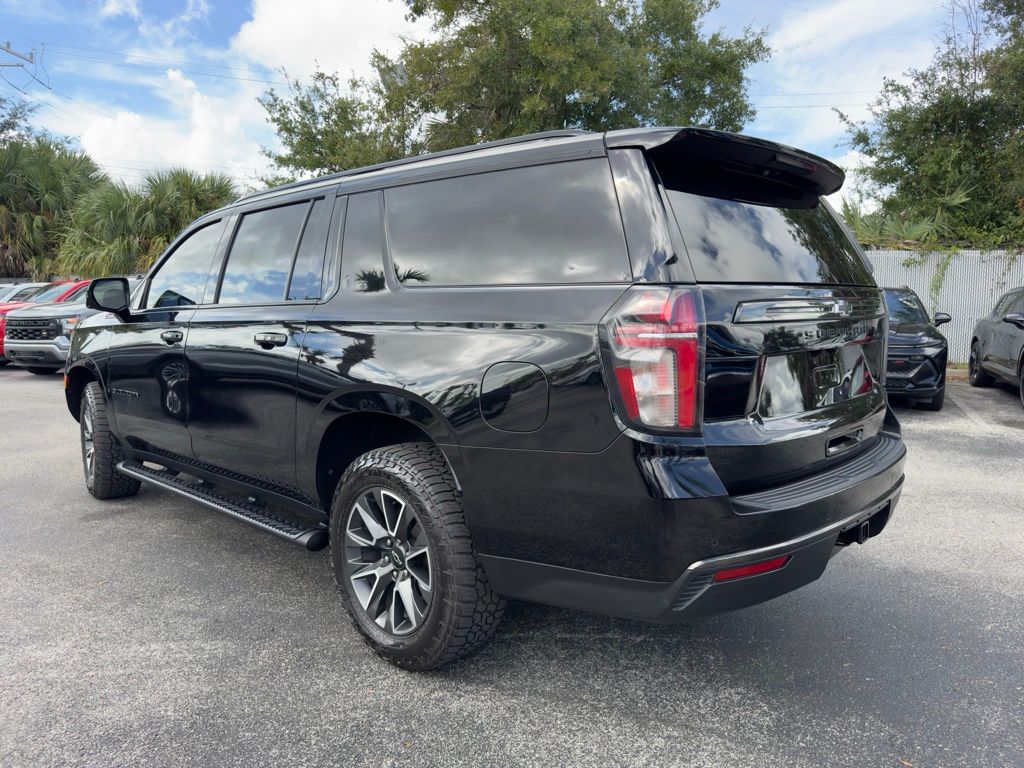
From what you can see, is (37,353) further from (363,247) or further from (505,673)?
(505,673)

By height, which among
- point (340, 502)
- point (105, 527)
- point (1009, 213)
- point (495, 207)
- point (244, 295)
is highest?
point (1009, 213)

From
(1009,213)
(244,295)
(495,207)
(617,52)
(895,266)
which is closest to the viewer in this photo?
(495,207)

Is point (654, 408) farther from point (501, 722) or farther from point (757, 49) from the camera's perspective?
point (757, 49)

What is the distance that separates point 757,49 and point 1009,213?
8698 millimetres

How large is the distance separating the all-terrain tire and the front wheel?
8.66ft

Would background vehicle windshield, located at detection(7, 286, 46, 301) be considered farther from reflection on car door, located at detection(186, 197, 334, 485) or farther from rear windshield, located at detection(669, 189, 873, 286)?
rear windshield, located at detection(669, 189, 873, 286)

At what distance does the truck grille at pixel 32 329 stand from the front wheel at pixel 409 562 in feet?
36.0

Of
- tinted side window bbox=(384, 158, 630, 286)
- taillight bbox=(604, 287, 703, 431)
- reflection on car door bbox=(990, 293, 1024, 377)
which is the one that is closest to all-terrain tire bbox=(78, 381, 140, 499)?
tinted side window bbox=(384, 158, 630, 286)

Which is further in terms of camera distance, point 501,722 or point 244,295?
point 244,295

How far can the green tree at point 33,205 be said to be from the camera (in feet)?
78.2

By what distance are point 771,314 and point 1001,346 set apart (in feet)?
30.7

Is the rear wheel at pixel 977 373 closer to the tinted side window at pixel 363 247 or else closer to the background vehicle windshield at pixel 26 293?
the tinted side window at pixel 363 247

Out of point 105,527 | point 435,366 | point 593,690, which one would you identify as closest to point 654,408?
point 435,366

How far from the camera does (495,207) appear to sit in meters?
2.80
